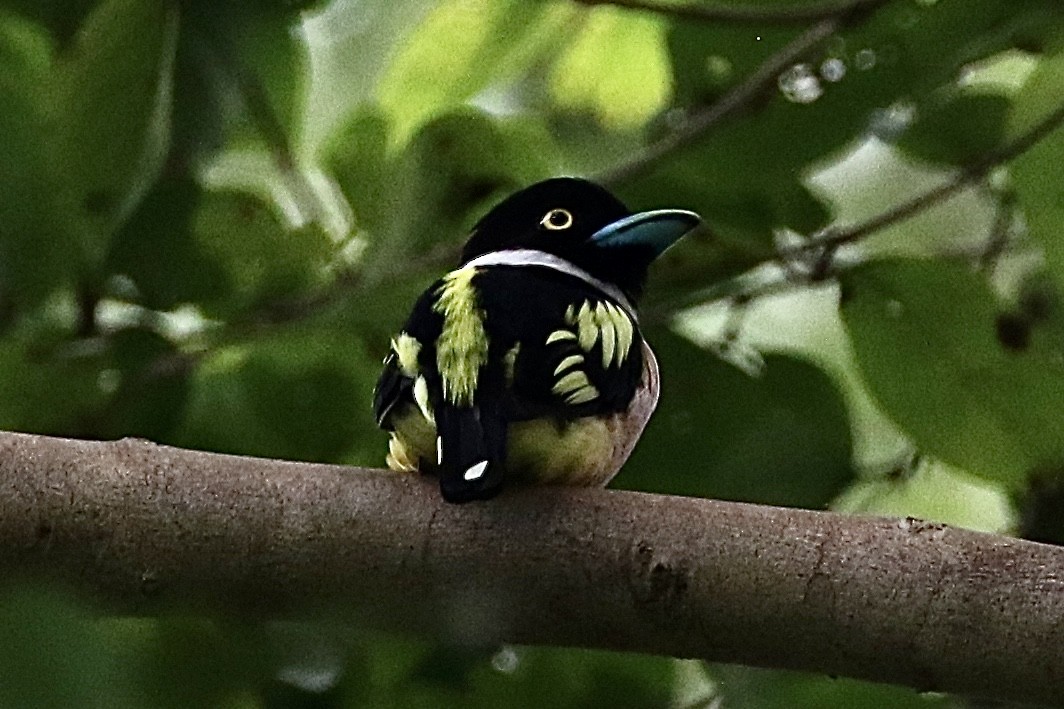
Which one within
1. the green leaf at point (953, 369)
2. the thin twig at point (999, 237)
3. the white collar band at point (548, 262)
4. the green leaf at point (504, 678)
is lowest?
the thin twig at point (999, 237)

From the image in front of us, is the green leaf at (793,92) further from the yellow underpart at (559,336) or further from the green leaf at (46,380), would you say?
the green leaf at (46,380)

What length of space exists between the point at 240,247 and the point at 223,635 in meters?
0.64

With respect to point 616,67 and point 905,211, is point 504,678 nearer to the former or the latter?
point 905,211

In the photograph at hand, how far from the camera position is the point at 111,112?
2281 millimetres

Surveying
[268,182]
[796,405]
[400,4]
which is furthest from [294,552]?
[400,4]

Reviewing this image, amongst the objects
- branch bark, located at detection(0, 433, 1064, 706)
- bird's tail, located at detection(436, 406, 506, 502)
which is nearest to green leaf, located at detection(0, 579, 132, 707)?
branch bark, located at detection(0, 433, 1064, 706)

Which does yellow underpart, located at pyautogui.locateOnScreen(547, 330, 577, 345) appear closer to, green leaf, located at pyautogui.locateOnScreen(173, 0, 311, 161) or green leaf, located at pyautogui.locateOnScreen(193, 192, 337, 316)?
green leaf, located at pyautogui.locateOnScreen(193, 192, 337, 316)

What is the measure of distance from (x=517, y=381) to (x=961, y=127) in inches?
40.1

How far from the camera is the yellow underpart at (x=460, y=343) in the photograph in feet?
6.60

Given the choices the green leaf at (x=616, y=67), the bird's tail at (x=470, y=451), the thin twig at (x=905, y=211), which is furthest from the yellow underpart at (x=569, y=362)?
the green leaf at (x=616, y=67)

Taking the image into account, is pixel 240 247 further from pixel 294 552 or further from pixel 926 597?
pixel 926 597

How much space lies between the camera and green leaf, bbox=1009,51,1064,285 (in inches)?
84.4

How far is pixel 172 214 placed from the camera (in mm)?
2537

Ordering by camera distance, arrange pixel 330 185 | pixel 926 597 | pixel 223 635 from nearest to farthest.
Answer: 1. pixel 926 597
2. pixel 223 635
3. pixel 330 185
